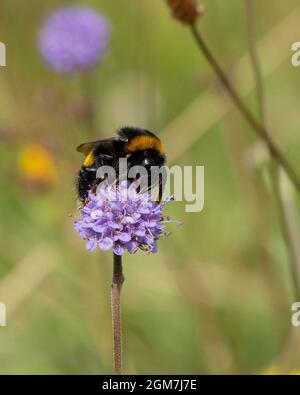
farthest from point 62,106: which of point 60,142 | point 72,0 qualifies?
point 72,0

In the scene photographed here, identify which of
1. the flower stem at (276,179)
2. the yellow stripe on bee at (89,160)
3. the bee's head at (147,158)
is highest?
the flower stem at (276,179)

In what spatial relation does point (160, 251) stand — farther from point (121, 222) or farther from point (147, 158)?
point (121, 222)

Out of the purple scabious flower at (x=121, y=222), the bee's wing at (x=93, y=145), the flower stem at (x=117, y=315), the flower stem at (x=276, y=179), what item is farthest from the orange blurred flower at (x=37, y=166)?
the flower stem at (x=117, y=315)

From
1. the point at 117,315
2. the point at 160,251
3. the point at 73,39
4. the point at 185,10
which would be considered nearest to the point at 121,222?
the point at 117,315

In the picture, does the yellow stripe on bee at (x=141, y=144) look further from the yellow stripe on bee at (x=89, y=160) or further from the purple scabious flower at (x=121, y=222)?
the purple scabious flower at (x=121, y=222)
